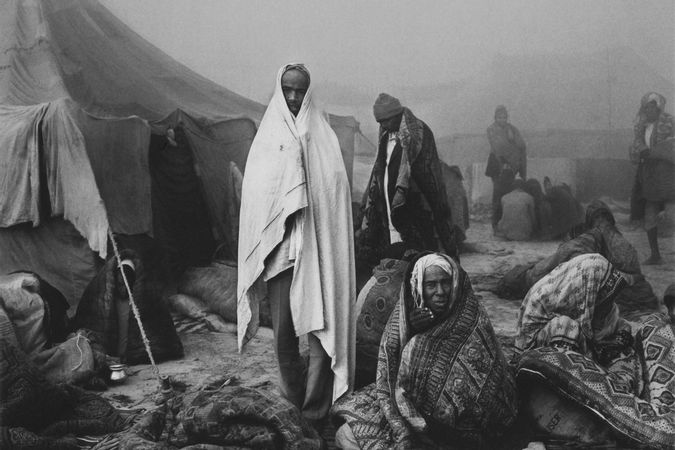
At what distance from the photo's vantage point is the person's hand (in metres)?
3.39

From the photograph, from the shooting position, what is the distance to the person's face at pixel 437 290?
3.40 metres

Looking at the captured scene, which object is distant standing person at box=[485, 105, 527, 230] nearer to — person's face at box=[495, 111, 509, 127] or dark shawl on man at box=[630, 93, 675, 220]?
person's face at box=[495, 111, 509, 127]

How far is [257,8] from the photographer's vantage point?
22.9 feet

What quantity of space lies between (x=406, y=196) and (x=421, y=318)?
5.69ft

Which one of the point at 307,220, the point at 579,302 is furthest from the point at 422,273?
the point at 579,302

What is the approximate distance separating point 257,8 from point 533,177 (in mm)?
2984

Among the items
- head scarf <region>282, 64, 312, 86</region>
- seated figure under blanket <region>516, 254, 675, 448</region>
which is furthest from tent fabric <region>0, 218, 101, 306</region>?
seated figure under blanket <region>516, 254, 675, 448</region>

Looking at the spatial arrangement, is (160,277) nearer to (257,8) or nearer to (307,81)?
(257,8)

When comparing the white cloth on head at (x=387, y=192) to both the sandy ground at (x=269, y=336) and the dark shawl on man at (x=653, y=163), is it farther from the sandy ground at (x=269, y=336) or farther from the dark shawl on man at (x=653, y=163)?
the dark shawl on man at (x=653, y=163)

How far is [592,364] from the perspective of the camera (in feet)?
11.4

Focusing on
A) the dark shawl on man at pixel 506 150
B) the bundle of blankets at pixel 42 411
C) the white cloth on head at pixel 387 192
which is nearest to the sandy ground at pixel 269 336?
the bundle of blankets at pixel 42 411

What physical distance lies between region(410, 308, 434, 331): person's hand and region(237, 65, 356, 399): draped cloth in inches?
15.4

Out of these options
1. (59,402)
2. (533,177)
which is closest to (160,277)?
(59,402)

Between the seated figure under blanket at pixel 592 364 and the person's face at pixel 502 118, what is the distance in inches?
126
